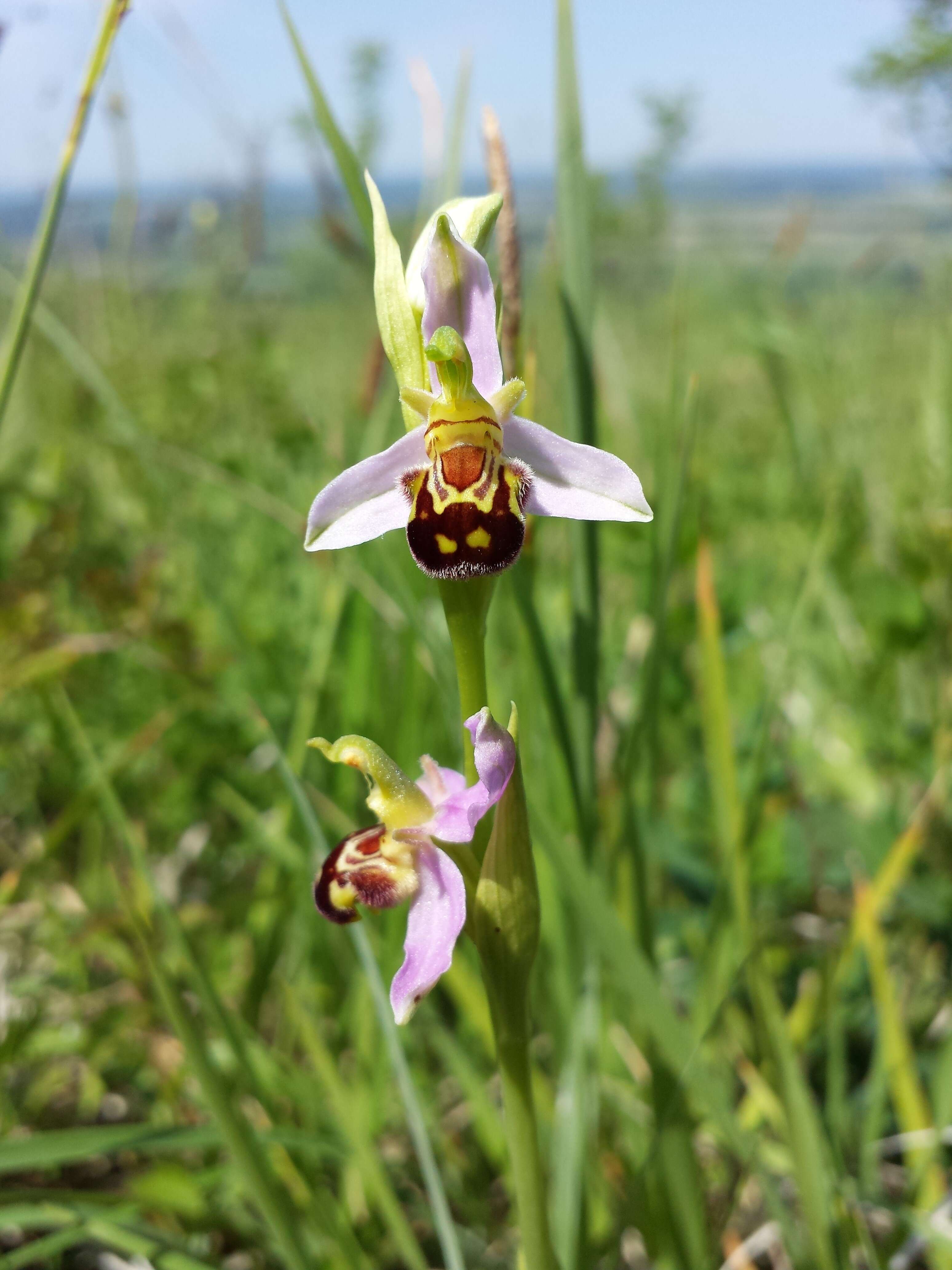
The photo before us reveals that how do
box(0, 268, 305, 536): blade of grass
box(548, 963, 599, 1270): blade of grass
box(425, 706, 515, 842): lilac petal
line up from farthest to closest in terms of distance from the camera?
box(0, 268, 305, 536): blade of grass < box(548, 963, 599, 1270): blade of grass < box(425, 706, 515, 842): lilac petal

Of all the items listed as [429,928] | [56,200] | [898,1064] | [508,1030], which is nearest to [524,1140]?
[508,1030]

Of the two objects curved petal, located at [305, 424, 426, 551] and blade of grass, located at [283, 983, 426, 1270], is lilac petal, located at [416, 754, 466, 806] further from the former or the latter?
blade of grass, located at [283, 983, 426, 1270]

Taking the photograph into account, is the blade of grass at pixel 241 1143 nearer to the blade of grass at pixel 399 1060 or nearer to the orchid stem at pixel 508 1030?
the blade of grass at pixel 399 1060

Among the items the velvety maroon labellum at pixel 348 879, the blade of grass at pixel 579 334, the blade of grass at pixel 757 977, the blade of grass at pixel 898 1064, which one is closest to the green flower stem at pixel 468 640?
the velvety maroon labellum at pixel 348 879

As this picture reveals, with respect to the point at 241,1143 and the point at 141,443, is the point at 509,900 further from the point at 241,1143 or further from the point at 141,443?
the point at 141,443

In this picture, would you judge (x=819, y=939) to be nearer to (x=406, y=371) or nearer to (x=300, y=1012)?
(x=300, y=1012)

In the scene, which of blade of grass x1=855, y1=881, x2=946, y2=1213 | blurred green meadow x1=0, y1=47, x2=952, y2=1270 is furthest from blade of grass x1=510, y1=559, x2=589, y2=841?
blade of grass x1=855, y1=881, x2=946, y2=1213

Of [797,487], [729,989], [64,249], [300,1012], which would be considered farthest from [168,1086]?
[64,249]
